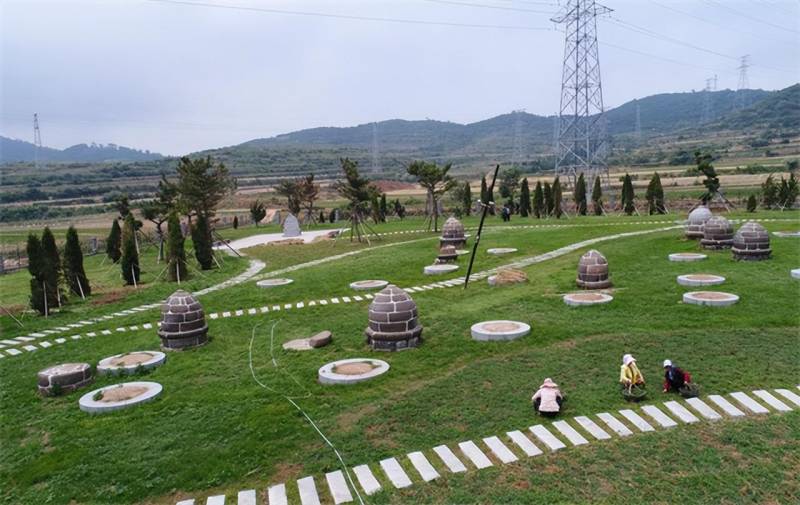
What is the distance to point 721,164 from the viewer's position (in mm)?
97438

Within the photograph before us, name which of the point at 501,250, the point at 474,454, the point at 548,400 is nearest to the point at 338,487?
the point at 474,454

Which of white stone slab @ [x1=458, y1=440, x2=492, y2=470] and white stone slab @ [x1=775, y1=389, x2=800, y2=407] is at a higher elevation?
white stone slab @ [x1=775, y1=389, x2=800, y2=407]

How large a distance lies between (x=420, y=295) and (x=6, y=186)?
10308 cm

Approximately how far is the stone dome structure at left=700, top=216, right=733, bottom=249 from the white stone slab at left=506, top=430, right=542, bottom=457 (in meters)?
20.2

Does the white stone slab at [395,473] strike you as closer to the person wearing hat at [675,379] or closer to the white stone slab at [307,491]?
the white stone slab at [307,491]

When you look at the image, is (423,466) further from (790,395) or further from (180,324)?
(180,324)

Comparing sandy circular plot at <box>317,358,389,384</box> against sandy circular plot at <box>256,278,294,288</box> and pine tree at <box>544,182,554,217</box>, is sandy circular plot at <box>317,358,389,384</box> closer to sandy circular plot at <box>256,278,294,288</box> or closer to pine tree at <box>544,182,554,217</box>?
sandy circular plot at <box>256,278,294,288</box>

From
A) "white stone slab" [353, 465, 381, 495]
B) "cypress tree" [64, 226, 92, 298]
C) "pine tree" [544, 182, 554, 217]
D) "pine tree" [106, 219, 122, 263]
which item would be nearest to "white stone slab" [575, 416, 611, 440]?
"white stone slab" [353, 465, 381, 495]

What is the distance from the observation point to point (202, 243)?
31938 millimetres

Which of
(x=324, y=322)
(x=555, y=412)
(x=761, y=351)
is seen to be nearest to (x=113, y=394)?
(x=324, y=322)

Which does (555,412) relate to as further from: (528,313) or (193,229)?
(193,229)

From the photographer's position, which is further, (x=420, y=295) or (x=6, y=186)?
(x=6, y=186)

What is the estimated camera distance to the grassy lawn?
9297 millimetres

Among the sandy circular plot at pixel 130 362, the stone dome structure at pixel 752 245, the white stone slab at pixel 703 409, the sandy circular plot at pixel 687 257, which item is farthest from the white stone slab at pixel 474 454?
the stone dome structure at pixel 752 245
